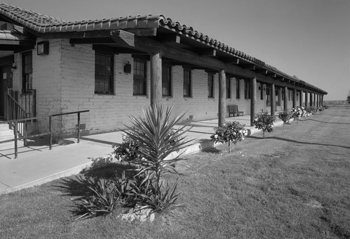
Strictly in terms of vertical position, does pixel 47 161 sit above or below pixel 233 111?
below

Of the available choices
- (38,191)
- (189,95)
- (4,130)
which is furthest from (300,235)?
(189,95)

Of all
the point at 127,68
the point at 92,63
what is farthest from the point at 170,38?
the point at 127,68

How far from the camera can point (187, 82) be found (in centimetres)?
1341

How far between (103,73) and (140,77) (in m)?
1.82

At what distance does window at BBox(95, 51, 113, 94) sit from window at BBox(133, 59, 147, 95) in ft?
4.07

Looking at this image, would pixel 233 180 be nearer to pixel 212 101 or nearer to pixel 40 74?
pixel 40 74

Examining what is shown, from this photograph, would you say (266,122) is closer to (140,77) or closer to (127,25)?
(140,77)

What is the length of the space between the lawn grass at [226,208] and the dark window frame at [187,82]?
27.2ft

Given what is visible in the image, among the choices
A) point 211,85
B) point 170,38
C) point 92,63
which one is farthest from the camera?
point 211,85

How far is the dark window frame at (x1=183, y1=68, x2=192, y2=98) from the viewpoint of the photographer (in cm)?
1318

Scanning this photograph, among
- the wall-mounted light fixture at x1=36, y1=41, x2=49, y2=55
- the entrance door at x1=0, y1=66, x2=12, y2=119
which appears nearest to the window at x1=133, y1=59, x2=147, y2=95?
the wall-mounted light fixture at x1=36, y1=41, x2=49, y2=55

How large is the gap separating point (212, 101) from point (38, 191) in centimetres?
1266

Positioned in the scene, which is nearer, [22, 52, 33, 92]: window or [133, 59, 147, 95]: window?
[22, 52, 33, 92]: window

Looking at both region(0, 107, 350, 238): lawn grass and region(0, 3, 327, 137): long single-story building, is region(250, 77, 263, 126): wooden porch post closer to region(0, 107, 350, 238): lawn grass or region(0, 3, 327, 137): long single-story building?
region(0, 3, 327, 137): long single-story building
